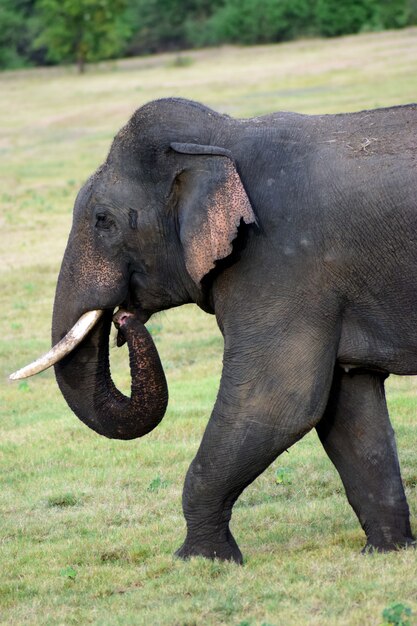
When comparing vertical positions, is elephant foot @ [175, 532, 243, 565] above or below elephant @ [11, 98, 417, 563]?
below

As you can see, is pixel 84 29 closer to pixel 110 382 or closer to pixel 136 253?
pixel 110 382

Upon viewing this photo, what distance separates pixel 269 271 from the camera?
6859 millimetres

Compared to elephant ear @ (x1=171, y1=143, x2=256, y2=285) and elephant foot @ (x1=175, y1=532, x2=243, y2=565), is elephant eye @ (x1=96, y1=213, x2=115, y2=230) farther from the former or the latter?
elephant foot @ (x1=175, y1=532, x2=243, y2=565)

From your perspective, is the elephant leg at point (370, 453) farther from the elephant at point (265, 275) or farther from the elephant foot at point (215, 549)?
the elephant foot at point (215, 549)

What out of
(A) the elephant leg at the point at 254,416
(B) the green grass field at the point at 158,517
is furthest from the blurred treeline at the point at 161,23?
(A) the elephant leg at the point at 254,416

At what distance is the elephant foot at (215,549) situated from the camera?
7.36 m

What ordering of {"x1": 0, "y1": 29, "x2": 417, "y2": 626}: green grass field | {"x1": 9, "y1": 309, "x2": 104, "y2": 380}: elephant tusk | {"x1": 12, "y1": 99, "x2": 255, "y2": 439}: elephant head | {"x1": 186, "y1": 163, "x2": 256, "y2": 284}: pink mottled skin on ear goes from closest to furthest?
{"x1": 0, "y1": 29, "x2": 417, "y2": 626}: green grass field
{"x1": 186, "y1": 163, "x2": 256, "y2": 284}: pink mottled skin on ear
{"x1": 12, "y1": 99, "x2": 255, "y2": 439}: elephant head
{"x1": 9, "y1": 309, "x2": 104, "y2": 380}: elephant tusk

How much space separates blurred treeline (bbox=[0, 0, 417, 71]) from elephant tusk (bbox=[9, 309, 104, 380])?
61676 millimetres

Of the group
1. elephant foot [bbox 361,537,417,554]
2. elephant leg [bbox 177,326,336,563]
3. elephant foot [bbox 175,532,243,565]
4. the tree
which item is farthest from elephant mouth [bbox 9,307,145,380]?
the tree

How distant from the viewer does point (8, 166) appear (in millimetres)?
35344

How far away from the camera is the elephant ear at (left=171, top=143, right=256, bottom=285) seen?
22.2ft

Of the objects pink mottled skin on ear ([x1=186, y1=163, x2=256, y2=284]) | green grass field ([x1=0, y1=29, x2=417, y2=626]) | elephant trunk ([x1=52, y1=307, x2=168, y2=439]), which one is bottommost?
green grass field ([x1=0, y1=29, x2=417, y2=626])

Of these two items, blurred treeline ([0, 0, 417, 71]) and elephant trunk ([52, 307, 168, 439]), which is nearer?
elephant trunk ([52, 307, 168, 439])

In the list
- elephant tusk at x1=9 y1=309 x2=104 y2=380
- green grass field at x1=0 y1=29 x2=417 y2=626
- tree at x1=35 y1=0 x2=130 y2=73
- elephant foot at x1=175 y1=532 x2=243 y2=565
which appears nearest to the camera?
green grass field at x1=0 y1=29 x2=417 y2=626
